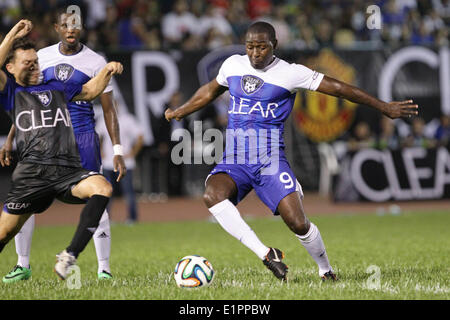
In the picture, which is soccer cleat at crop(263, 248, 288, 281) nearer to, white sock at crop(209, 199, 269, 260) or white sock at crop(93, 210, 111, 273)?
white sock at crop(209, 199, 269, 260)

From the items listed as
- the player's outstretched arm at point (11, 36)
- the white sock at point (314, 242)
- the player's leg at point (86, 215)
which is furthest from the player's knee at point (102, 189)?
the white sock at point (314, 242)

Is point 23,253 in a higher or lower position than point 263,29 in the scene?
lower

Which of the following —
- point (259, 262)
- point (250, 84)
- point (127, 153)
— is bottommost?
point (259, 262)

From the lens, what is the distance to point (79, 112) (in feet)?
26.0

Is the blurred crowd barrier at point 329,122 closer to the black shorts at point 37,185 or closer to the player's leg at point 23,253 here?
the player's leg at point 23,253

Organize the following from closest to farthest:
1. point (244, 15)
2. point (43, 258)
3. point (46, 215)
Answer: point (43, 258) → point (46, 215) → point (244, 15)

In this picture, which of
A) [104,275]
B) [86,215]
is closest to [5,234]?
[86,215]

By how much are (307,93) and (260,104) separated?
485 inches

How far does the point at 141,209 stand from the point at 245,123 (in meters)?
10.3

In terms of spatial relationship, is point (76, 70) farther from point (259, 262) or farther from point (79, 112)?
point (259, 262)

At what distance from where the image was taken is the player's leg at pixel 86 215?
20.7 feet
